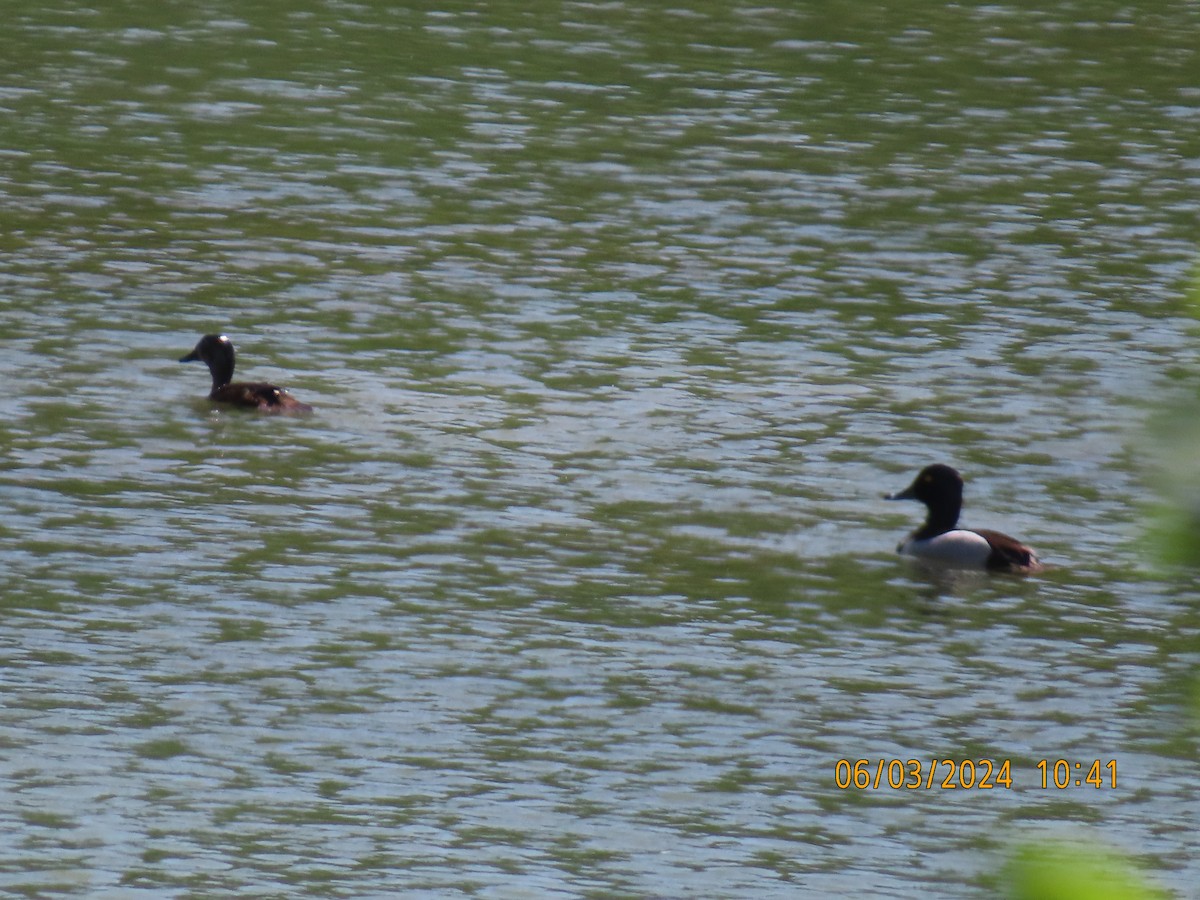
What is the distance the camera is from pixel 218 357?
663 inches

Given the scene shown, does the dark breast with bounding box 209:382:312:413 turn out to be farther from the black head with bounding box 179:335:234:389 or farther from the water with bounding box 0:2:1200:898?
the black head with bounding box 179:335:234:389

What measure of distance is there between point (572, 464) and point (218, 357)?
315cm

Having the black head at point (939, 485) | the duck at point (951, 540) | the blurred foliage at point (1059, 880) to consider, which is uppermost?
the blurred foliage at point (1059, 880)

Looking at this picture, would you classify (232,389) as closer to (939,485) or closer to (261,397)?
(261,397)

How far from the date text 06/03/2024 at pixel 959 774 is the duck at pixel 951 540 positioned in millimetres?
3246

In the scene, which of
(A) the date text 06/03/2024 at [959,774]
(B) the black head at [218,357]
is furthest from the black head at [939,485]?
(B) the black head at [218,357]

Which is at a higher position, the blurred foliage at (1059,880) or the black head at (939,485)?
the blurred foliage at (1059,880)

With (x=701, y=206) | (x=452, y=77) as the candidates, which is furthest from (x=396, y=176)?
(x=452, y=77)

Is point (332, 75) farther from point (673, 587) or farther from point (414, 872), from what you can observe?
→ point (414, 872)

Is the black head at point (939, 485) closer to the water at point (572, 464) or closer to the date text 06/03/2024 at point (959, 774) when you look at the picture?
the water at point (572, 464)

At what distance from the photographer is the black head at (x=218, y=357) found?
16.8m

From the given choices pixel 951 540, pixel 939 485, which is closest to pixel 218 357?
pixel 939 485

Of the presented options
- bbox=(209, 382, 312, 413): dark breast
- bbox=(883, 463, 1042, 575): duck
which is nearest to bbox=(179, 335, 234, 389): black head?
bbox=(209, 382, 312, 413): dark breast

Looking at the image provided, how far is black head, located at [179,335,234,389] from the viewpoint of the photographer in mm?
16781
